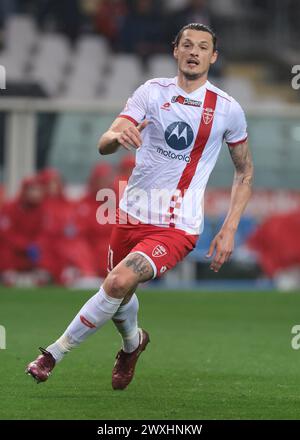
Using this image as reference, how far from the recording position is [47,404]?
27.5ft

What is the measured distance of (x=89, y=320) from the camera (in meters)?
8.77

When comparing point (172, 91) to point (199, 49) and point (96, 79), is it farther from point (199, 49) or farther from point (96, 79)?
point (96, 79)

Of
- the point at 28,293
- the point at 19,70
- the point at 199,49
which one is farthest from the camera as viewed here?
the point at 19,70

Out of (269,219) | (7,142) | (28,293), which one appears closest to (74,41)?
(7,142)

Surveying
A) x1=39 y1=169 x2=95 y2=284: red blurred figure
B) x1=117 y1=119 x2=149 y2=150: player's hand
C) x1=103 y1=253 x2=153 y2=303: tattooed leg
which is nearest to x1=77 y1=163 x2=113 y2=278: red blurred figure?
x1=39 y1=169 x2=95 y2=284: red blurred figure

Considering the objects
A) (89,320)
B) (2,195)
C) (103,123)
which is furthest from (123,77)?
(89,320)

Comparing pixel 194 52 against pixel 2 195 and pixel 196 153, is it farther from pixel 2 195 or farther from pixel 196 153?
pixel 2 195

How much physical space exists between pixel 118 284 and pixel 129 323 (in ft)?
2.58

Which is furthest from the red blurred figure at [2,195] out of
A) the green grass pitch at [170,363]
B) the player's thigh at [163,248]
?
the player's thigh at [163,248]

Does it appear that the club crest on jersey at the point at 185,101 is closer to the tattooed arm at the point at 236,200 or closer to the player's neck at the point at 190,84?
the player's neck at the point at 190,84

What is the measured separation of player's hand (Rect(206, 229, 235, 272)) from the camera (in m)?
8.81

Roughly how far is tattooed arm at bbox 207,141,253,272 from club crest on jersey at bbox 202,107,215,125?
0.29m

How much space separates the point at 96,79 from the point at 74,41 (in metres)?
1.02

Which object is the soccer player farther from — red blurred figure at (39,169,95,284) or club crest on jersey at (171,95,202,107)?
red blurred figure at (39,169,95,284)
